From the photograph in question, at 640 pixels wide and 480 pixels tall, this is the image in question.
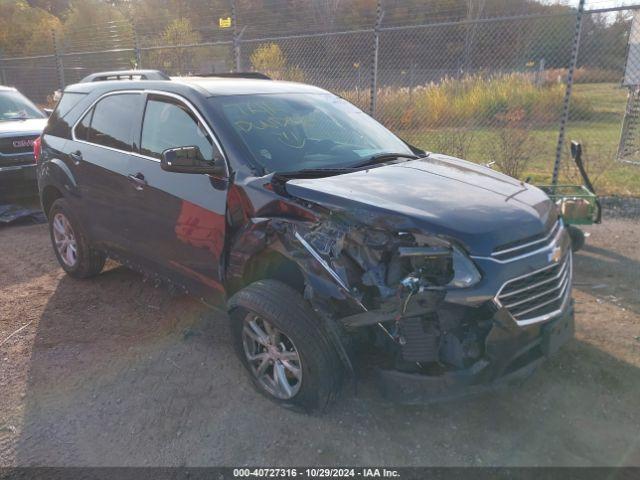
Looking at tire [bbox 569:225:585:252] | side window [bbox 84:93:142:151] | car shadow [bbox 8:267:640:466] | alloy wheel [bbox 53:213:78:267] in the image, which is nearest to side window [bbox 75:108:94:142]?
side window [bbox 84:93:142:151]

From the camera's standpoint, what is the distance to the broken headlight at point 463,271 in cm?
256

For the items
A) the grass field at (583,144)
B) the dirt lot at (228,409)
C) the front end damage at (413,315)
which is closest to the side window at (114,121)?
the dirt lot at (228,409)

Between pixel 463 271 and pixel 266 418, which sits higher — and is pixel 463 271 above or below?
above

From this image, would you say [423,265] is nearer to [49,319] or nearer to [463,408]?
[463,408]

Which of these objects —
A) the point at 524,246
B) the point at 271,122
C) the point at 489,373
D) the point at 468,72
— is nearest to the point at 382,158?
the point at 271,122

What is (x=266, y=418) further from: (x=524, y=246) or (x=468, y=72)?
(x=468, y=72)

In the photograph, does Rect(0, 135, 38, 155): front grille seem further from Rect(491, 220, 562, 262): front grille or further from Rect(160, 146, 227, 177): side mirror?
Rect(491, 220, 562, 262): front grille

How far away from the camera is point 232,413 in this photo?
313 cm

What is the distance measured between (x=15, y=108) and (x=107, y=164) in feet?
18.9

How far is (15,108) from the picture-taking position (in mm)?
8695

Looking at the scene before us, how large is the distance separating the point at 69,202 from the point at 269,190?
2692 millimetres

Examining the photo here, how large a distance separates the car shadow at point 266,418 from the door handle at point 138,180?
1192mm

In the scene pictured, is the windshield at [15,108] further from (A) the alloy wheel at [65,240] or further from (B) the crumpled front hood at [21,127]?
(A) the alloy wheel at [65,240]

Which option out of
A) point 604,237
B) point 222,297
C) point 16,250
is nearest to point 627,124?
point 604,237
